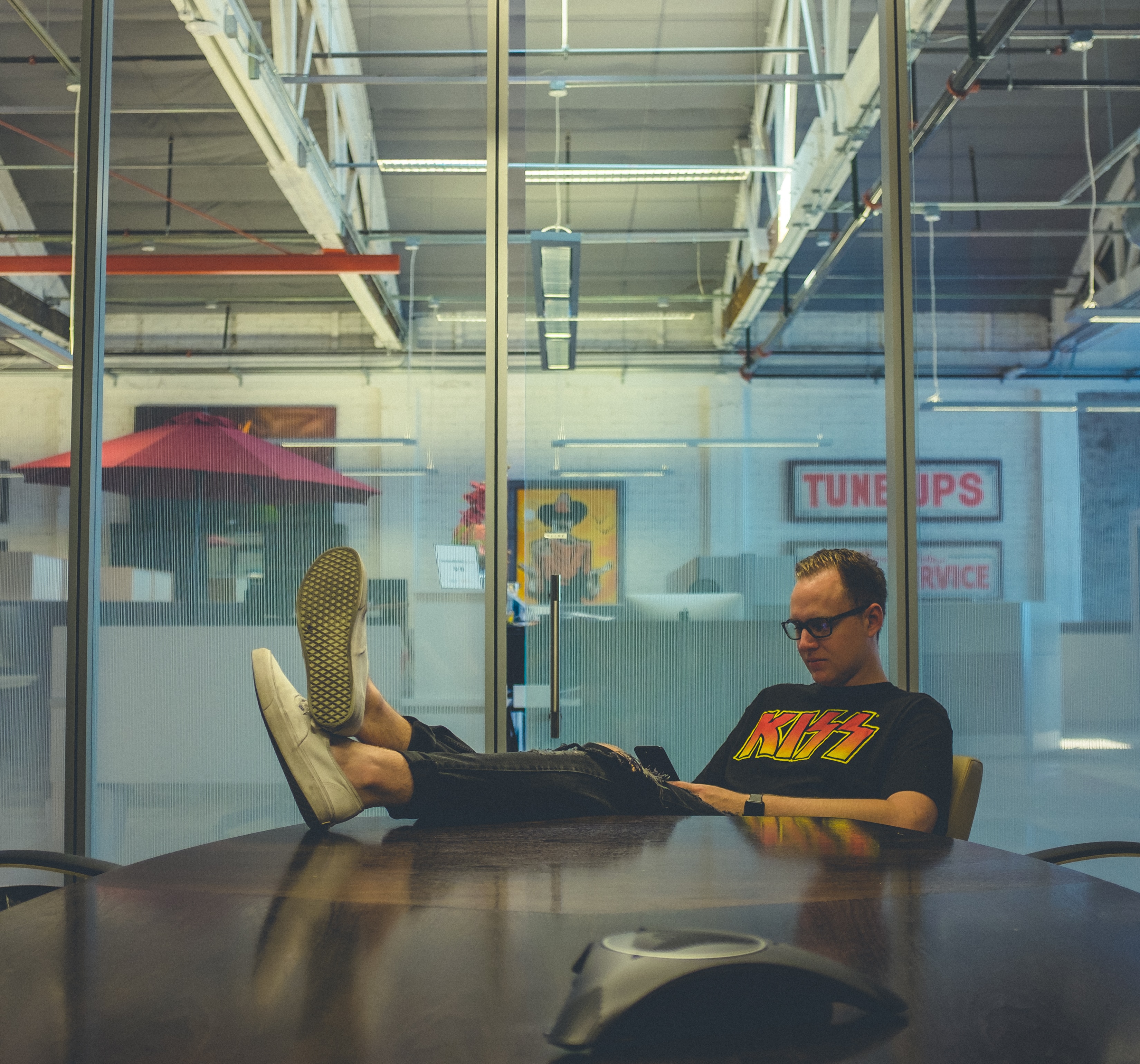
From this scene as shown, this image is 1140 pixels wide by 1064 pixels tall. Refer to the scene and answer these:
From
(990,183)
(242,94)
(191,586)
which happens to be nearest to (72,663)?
(191,586)

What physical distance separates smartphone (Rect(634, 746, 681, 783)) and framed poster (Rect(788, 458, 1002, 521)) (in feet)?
3.89

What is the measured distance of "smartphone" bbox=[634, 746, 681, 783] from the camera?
6.36ft

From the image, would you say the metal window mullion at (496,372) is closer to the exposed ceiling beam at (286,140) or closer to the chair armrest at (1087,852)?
the exposed ceiling beam at (286,140)

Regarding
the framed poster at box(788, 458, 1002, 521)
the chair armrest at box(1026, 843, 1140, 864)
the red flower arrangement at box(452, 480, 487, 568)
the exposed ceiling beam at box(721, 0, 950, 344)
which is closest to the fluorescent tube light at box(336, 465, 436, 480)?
the red flower arrangement at box(452, 480, 487, 568)

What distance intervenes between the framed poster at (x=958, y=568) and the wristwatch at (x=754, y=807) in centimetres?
134

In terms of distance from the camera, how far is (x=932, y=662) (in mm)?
2861

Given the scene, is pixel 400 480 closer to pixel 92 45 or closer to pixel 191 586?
pixel 191 586

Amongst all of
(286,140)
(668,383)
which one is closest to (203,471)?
(286,140)

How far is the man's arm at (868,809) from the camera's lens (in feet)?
5.21

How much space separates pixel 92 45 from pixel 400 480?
5.59 ft

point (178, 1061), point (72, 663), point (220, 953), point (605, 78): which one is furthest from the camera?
point (605, 78)

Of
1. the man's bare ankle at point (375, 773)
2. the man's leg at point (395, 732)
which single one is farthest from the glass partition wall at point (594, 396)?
the man's bare ankle at point (375, 773)

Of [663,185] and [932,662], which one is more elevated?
[663,185]

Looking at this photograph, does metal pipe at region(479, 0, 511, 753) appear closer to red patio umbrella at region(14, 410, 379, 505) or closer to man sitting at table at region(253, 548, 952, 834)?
red patio umbrella at region(14, 410, 379, 505)
